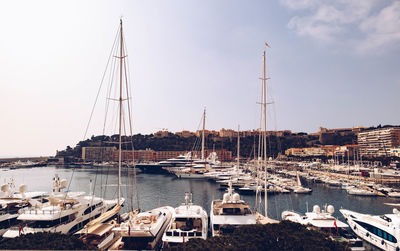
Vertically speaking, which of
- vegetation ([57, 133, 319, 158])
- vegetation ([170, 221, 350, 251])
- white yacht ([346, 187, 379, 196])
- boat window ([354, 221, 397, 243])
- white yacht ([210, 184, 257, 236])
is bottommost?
white yacht ([346, 187, 379, 196])

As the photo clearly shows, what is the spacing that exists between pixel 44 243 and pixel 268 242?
34.2 feet

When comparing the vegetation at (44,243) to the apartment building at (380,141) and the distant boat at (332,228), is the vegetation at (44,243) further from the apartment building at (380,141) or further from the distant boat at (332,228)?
the apartment building at (380,141)

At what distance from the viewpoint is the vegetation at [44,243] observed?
10975 millimetres

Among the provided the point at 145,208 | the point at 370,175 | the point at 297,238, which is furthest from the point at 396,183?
the point at 297,238

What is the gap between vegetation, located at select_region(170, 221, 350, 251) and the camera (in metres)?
11.4

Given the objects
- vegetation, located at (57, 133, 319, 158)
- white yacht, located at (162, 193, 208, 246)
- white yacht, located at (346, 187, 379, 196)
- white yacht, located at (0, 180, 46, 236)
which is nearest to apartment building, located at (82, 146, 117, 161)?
vegetation, located at (57, 133, 319, 158)

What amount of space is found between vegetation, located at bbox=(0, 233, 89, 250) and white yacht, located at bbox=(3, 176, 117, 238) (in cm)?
646

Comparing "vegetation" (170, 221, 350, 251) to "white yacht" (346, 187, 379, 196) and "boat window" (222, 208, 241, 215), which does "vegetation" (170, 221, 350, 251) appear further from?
"white yacht" (346, 187, 379, 196)

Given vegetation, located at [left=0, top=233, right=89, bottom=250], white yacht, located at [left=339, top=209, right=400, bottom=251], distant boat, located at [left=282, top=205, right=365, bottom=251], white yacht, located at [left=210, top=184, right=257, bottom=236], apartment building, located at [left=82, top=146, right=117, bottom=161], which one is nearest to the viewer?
vegetation, located at [left=0, top=233, right=89, bottom=250]

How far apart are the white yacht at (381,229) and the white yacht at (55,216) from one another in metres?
24.5

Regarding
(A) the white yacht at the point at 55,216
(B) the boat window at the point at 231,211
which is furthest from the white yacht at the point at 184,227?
(A) the white yacht at the point at 55,216

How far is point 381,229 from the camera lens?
20203 millimetres

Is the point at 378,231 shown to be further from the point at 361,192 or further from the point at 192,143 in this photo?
the point at 192,143

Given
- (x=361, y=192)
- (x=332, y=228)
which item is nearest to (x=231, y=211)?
(x=332, y=228)
